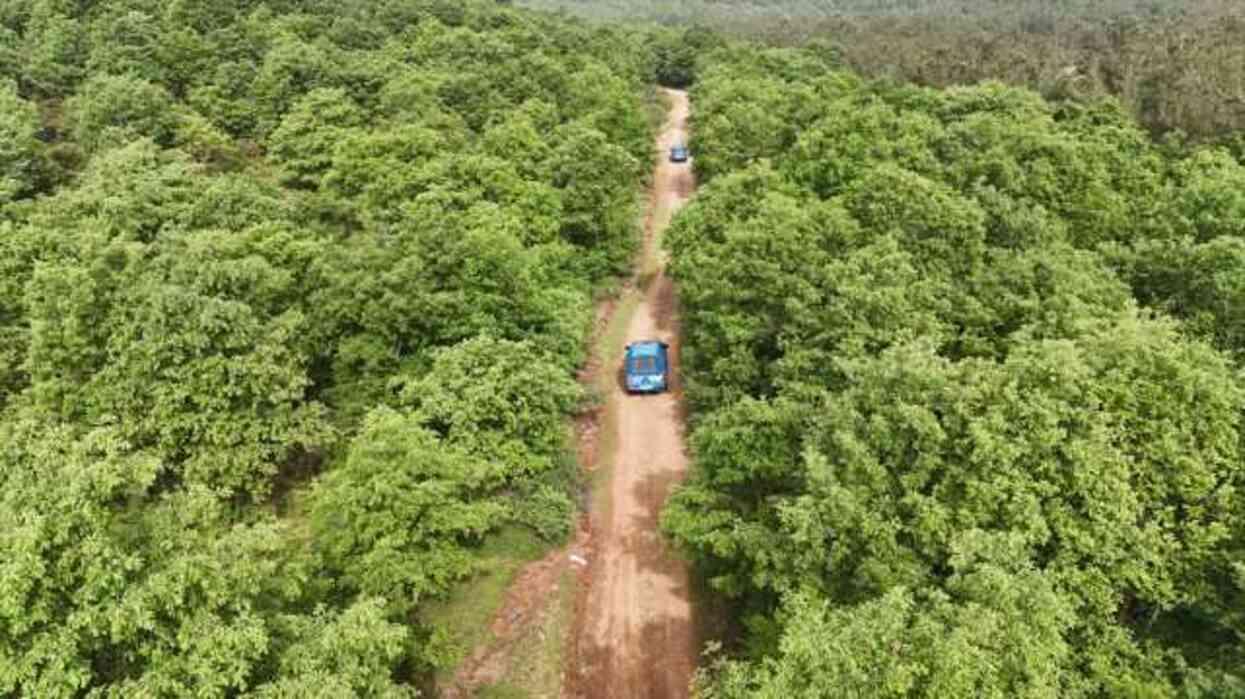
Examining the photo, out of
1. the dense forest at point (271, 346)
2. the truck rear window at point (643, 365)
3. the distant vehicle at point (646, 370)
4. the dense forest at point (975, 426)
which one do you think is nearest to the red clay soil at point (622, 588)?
the distant vehicle at point (646, 370)

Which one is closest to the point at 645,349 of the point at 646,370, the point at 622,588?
the point at 646,370

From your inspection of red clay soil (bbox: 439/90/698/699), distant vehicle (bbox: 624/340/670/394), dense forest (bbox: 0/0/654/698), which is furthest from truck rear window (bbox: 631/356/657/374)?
dense forest (bbox: 0/0/654/698)

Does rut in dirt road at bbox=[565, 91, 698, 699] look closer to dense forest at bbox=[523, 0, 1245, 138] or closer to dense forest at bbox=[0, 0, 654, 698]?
dense forest at bbox=[0, 0, 654, 698]

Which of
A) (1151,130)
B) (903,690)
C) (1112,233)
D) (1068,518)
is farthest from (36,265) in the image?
(1151,130)

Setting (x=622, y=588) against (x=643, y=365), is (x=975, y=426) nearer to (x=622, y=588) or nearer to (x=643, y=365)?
(x=622, y=588)

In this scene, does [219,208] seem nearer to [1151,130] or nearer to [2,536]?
[2,536]

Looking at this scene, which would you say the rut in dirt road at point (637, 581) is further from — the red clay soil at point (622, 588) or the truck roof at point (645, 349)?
the truck roof at point (645, 349)
